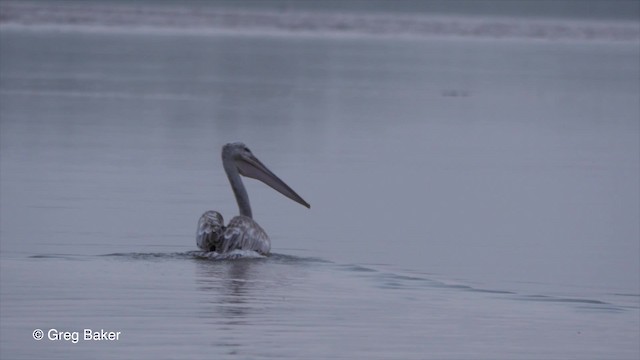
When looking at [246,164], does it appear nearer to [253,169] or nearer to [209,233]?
[253,169]

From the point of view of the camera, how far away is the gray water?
260 inches

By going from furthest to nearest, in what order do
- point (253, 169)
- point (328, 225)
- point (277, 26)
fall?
point (277, 26)
point (328, 225)
point (253, 169)

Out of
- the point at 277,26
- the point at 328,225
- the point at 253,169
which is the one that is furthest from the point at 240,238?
the point at 277,26

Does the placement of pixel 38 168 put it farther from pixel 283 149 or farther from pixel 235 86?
pixel 235 86

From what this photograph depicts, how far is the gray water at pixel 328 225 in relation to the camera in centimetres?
661

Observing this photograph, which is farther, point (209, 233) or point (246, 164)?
point (246, 164)

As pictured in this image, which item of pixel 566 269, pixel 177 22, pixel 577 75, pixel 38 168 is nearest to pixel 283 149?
pixel 38 168

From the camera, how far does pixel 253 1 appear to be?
316 feet

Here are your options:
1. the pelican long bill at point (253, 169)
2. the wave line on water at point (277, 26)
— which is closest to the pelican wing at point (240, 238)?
the pelican long bill at point (253, 169)

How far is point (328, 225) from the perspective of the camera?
31.7 feet

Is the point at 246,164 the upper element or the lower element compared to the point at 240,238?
upper

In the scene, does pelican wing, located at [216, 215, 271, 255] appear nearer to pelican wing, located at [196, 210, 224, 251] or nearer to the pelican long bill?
pelican wing, located at [196, 210, 224, 251]

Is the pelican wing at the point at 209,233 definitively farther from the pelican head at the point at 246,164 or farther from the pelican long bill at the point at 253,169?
the pelican long bill at the point at 253,169

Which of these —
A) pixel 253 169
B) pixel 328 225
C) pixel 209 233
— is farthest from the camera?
pixel 328 225
